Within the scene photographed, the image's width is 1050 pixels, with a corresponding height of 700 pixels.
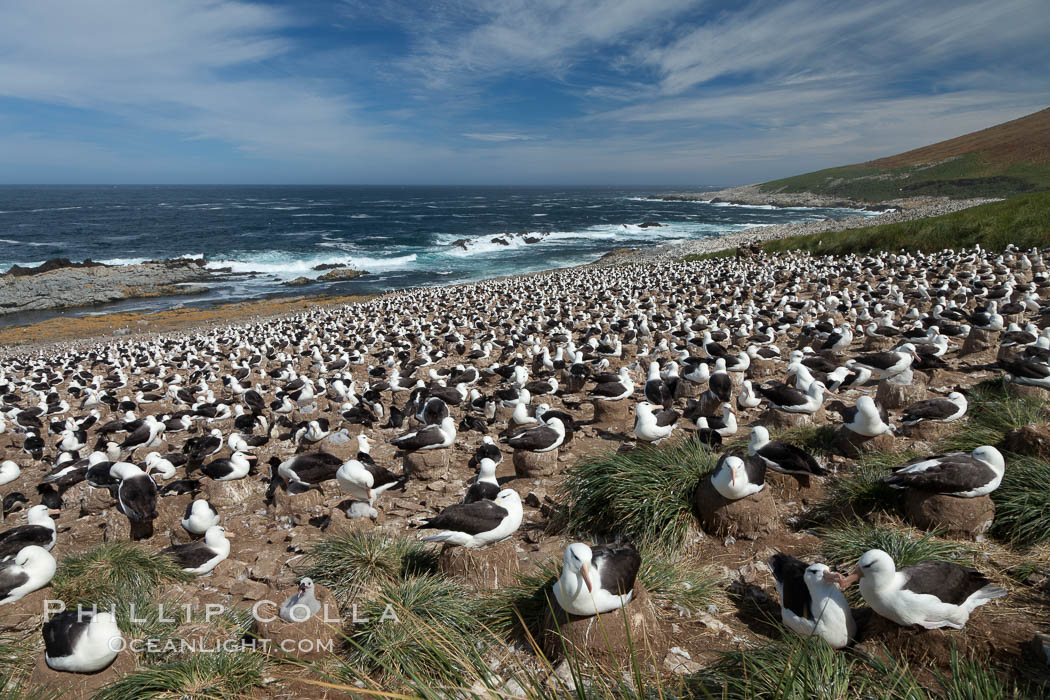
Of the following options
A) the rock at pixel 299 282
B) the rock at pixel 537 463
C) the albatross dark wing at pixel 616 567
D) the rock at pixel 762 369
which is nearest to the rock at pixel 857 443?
the albatross dark wing at pixel 616 567

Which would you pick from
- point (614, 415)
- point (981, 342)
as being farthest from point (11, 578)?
point (981, 342)

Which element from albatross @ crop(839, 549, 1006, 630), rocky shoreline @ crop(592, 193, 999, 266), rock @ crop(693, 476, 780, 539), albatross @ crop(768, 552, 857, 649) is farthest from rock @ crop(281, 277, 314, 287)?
albatross @ crop(839, 549, 1006, 630)

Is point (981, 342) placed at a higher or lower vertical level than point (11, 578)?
higher

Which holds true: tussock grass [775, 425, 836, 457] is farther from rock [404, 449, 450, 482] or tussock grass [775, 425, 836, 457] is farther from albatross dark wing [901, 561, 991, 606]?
rock [404, 449, 450, 482]

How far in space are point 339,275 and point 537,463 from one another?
4813cm

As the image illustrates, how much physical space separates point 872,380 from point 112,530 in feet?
41.5

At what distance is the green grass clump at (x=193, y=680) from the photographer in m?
3.95

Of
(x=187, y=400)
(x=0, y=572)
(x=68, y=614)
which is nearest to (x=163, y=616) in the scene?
(x=68, y=614)

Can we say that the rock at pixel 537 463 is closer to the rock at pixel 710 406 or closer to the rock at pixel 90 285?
the rock at pixel 710 406

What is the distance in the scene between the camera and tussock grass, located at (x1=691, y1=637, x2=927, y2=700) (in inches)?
117

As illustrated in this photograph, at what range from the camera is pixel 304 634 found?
4645mm

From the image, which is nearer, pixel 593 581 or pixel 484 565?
pixel 593 581

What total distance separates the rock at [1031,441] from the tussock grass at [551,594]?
341 centimetres

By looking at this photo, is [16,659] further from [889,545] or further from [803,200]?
[803,200]
